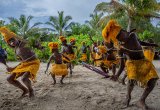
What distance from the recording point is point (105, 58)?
38.2 feet

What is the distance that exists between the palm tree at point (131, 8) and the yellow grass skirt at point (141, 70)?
17.5m

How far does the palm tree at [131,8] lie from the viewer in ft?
77.1

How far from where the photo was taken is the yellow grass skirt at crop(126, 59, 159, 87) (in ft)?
20.2

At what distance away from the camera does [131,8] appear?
2448cm

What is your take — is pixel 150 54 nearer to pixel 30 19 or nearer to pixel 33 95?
pixel 33 95

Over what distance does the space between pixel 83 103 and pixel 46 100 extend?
0.88 metres

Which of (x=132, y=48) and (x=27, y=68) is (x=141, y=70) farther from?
(x=27, y=68)

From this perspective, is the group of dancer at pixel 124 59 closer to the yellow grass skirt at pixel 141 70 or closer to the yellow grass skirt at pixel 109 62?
the yellow grass skirt at pixel 141 70

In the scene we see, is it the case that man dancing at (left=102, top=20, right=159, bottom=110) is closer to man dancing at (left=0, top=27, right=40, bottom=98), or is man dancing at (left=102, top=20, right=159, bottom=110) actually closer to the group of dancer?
the group of dancer

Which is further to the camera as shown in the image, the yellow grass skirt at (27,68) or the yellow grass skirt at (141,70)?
the yellow grass skirt at (27,68)

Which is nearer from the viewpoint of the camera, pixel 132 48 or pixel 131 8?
pixel 132 48

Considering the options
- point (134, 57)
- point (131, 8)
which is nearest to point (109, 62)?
point (134, 57)

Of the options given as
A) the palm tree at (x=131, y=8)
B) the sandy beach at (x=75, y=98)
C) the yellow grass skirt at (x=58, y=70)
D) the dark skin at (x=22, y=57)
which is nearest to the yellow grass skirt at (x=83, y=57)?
the palm tree at (x=131, y=8)

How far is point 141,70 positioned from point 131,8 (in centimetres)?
1876
